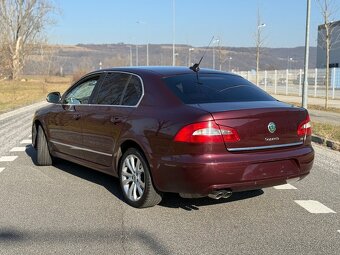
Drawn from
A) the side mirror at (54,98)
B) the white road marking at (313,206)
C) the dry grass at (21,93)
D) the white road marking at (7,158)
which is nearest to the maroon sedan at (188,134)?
the white road marking at (313,206)

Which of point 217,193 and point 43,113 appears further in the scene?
point 43,113

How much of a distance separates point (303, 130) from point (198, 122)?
1412 millimetres

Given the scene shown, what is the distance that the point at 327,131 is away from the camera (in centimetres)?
1195

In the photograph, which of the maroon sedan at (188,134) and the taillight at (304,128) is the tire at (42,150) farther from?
the taillight at (304,128)

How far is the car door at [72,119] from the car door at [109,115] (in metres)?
0.23

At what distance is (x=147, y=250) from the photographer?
173 inches

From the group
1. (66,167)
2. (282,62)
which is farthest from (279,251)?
(282,62)

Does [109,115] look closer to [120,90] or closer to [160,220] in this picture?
[120,90]

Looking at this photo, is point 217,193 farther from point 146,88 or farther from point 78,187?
point 78,187

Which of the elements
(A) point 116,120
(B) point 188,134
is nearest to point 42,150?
(A) point 116,120

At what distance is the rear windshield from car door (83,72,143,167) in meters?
0.51

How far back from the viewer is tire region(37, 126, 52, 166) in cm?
814

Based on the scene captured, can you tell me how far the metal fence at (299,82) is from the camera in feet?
114

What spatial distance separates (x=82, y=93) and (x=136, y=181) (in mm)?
2051
